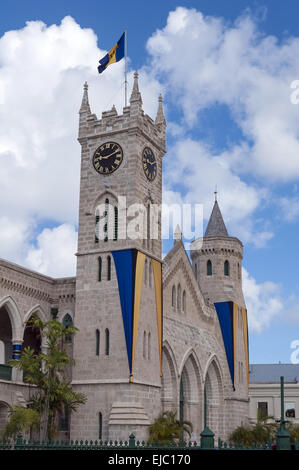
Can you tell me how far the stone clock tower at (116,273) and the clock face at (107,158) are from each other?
60mm

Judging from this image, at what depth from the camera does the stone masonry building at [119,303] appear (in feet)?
114

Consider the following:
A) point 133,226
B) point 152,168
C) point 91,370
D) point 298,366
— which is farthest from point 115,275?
point 298,366

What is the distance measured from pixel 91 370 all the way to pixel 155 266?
24.3 ft

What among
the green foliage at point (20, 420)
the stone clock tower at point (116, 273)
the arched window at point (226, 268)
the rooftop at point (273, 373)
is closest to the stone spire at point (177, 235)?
the stone clock tower at point (116, 273)

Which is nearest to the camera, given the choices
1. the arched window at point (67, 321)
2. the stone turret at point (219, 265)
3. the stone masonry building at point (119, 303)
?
the stone masonry building at point (119, 303)

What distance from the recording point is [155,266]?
38.9m

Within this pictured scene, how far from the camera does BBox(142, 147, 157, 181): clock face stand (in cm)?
3951

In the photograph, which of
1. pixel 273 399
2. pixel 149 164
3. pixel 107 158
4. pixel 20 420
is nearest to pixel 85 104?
pixel 107 158

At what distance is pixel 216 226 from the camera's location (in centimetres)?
5550

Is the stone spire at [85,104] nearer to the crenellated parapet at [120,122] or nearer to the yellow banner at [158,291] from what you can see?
the crenellated parapet at [120,122]

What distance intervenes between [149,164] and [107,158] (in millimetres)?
2724

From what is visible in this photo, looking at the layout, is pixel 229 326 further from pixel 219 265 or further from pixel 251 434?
pixel 251 434

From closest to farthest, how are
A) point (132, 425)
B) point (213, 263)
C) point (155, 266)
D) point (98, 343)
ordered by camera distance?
1. point (132, 425)
2. point (98, 343)
3. point (155, 266)
4. point (213, 263)

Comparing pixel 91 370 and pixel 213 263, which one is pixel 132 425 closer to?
pixel 91 370
